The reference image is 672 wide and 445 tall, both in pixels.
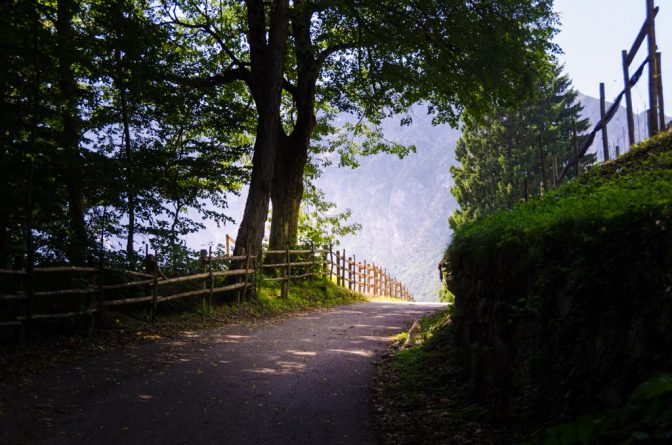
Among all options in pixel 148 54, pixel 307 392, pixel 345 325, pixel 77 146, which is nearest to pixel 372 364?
pixel 307 392

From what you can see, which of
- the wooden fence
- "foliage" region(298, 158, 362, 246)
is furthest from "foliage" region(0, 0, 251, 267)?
"foliage" region(298, 158, 362, 246)

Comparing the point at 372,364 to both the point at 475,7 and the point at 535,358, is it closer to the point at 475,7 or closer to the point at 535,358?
the point at 535,358

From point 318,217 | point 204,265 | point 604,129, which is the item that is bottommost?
point 204,265

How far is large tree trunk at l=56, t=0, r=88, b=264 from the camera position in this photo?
9.95m

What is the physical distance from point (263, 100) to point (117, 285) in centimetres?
665

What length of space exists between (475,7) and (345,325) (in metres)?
8.51

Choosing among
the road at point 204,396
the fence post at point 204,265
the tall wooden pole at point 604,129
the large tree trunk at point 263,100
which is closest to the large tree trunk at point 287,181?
the large tree trunk at point 263,100

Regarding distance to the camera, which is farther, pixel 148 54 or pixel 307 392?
pixel 148 54

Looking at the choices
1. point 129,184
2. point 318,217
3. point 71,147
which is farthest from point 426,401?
point 318,217

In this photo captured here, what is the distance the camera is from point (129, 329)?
34.2ft

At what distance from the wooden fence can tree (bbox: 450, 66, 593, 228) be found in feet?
72.6

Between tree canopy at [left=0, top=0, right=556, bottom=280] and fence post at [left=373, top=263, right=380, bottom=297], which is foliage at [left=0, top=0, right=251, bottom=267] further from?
fence post at [left=373, top=263, right=380, bottom=297]

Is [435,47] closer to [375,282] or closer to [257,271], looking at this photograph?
[257,271]

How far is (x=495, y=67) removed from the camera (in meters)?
13.4
